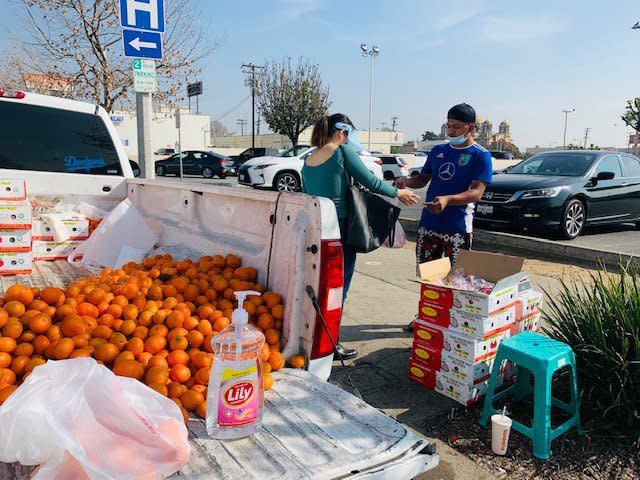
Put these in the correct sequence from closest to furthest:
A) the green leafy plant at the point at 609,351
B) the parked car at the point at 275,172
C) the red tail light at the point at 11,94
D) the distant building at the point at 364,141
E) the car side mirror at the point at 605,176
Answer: the green leafy plant at the point at 609,351, the red tail light at the point at 11,94, the car side mirror at the point at 605,176, the parked car at the point at 275,172, the distant building at the point at 364,141

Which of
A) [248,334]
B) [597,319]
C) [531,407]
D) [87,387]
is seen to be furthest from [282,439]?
[597,319]

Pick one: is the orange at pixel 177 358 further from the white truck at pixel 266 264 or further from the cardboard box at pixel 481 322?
the cardboard box at pixel 481 322

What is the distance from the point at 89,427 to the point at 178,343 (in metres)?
0.72

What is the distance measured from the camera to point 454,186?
12.7 feet

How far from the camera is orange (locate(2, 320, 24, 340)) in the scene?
2.18 m

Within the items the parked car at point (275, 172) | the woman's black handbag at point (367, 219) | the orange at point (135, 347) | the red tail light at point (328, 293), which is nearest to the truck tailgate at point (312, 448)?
the red tail light at point (328, 293)

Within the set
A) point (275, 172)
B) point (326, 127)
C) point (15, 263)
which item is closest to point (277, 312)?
point (326, 127)

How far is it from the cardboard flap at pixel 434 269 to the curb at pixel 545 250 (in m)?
4.05

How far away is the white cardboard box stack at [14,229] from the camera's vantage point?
145 inches

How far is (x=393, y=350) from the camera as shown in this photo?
4.15 meters

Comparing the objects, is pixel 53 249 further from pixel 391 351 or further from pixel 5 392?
pixel 391 351

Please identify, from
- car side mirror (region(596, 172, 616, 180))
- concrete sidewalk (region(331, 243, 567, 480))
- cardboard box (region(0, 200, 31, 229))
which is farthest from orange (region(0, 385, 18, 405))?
car side mirror (region(596, 172, 616, 180))

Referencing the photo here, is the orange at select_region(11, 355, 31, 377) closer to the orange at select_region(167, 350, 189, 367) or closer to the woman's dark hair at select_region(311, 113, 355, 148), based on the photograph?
the orange at select_region(167, 350, 189, 367)

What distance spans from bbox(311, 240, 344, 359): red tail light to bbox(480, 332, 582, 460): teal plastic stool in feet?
3.92
